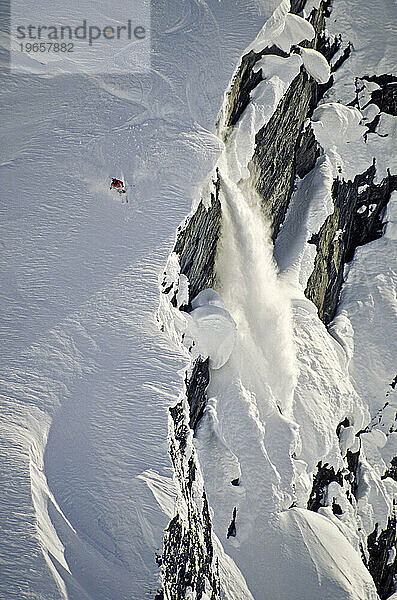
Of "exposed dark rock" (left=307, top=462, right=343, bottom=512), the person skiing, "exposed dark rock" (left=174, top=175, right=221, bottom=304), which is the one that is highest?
the person skiing

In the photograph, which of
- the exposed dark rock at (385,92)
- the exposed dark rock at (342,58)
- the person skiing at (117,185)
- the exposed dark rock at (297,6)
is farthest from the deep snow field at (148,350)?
the exposed dark rock at (385,92)

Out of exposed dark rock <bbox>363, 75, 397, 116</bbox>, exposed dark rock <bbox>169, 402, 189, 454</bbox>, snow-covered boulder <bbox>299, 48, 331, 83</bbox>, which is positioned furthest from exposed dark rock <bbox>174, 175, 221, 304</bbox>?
exposed dark rock <bbox>363, 75, 397, 116</bbox>

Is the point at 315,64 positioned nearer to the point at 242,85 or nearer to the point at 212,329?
the point at 242,85

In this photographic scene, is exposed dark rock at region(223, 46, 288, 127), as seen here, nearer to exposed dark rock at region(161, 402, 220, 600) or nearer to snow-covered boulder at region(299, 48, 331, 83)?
snow-covered boulder at region(299, 48, 331, 83)

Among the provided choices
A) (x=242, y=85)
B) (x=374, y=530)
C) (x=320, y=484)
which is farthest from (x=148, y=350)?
(x=374, y=530)

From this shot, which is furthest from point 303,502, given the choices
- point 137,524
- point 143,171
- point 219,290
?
point 143,171

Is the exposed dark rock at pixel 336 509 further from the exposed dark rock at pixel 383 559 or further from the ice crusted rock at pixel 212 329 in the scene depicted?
the ice crusted rock at pixel 212 329
